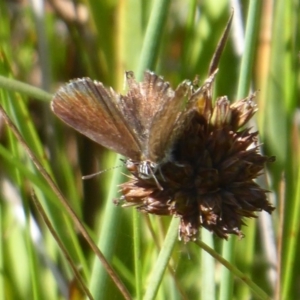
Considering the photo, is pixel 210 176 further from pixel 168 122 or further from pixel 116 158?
pixel 116 158

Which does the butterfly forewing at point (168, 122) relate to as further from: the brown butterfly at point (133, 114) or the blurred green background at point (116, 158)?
the blurred green background at point (116, 158)

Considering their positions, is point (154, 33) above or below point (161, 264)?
above

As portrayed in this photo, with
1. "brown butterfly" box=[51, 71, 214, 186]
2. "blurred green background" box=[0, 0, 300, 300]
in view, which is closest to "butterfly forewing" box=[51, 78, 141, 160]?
"brown butterfly" box=[51, 71, 214, 186]

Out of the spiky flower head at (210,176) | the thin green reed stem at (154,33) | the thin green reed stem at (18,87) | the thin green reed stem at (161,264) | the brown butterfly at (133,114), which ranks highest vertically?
the thin green reed stem at (154,33)

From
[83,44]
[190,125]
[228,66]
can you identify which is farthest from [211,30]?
[190,125]

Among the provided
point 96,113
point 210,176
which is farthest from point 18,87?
point 210,176

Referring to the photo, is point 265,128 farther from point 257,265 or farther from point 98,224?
point 98,224

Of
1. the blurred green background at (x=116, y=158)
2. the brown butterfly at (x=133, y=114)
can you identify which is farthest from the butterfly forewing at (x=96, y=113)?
the blurred green background at (x=116, y=158)
